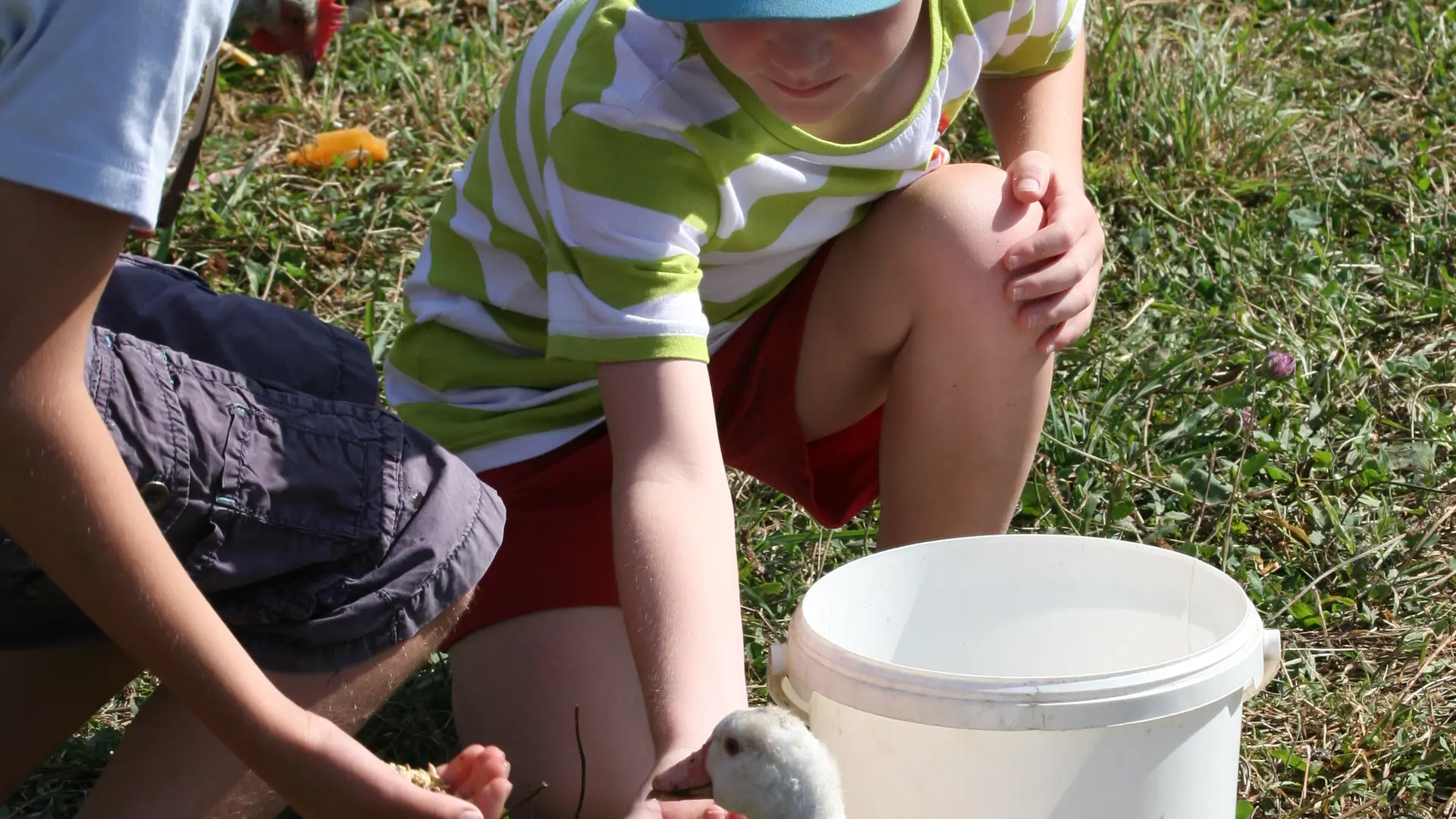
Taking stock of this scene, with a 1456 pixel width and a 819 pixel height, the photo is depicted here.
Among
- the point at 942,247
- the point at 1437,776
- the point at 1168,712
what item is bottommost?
the point at 1437,776

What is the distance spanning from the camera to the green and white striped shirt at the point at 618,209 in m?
1.52

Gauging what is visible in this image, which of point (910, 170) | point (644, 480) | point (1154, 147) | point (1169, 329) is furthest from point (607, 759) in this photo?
point (1154, 147)

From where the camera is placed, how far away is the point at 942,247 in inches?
66.4

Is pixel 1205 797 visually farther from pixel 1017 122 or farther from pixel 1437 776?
pixel 1017 122

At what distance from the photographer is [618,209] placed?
1.52 metres

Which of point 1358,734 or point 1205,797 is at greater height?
point 1205,797

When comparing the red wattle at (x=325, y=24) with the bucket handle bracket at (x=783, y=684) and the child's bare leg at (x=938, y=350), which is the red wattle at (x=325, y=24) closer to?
the child's bare leg at (x=938, y=350)

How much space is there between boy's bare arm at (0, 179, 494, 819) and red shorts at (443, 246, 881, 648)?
557 mm

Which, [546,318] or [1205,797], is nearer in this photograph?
[1205,797]

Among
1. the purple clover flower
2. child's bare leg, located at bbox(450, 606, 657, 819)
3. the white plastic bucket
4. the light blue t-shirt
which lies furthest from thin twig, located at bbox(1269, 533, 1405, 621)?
the light blue t-shirt

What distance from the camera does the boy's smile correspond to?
142cm

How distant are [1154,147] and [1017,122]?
98cm

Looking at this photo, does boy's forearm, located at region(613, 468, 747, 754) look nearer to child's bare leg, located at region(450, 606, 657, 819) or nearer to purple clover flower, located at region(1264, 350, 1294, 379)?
child's bare leg, located at region(450, 606, 657, 819)

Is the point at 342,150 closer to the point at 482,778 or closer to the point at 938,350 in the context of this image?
the point at 938,350
